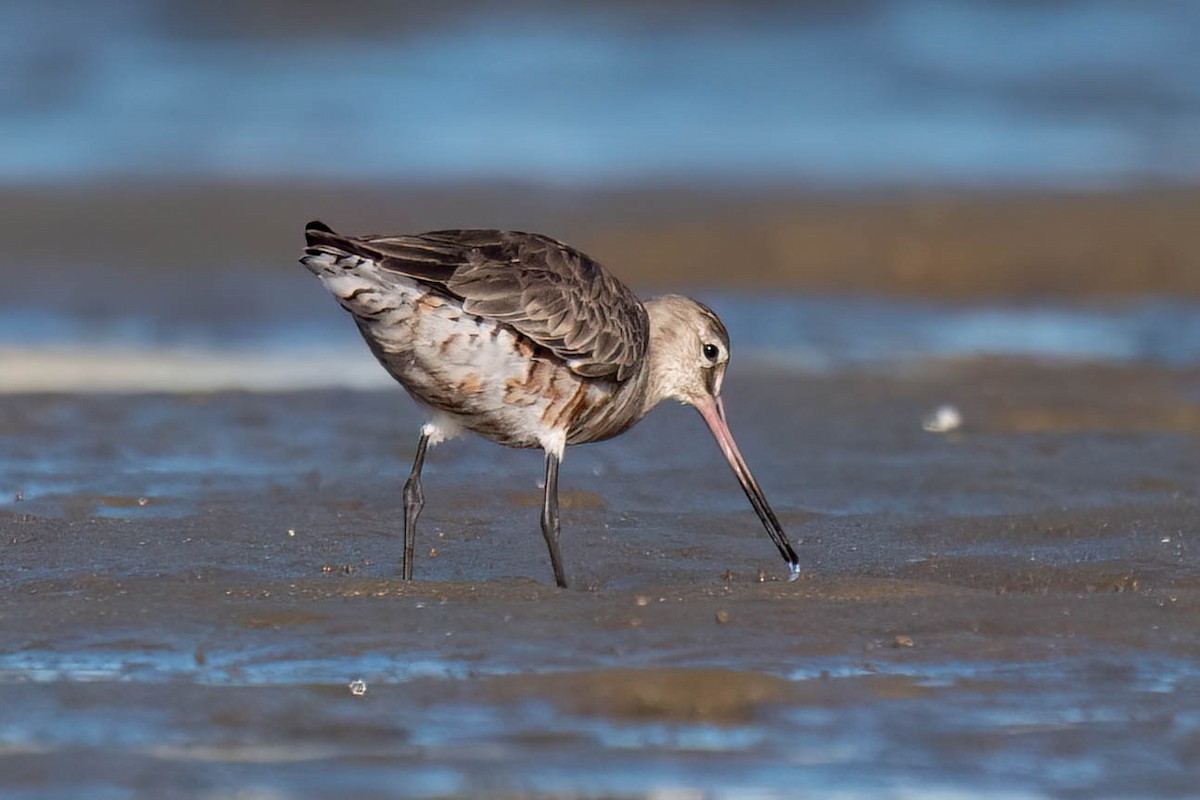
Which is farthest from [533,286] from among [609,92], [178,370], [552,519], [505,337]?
[609,92]

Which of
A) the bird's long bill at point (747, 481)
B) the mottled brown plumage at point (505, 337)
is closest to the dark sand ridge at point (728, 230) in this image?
the bird's long bill at point (747, 481)

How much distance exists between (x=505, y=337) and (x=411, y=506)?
1.97ft

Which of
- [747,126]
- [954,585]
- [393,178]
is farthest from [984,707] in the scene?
[747,126]

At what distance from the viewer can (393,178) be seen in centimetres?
1482

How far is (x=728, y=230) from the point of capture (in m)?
13.1

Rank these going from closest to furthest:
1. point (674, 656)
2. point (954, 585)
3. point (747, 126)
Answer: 1. point (674, 656)
2. point (954, 585)
3. point (747, 126)

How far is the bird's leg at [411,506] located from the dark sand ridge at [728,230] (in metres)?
6.31

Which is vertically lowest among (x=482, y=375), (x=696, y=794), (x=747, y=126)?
(x=696, y=794)

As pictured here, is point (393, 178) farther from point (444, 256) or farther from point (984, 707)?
point (984, 707)

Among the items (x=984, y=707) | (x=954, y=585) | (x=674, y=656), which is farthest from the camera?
(x=954, y=585)

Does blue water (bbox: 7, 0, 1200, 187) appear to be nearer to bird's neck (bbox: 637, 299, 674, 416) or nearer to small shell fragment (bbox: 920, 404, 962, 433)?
small shell fragment (bbox: 920, 404, 962, 433)

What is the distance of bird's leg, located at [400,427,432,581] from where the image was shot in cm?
561

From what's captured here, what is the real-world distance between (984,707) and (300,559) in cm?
235

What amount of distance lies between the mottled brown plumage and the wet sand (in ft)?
1.22
